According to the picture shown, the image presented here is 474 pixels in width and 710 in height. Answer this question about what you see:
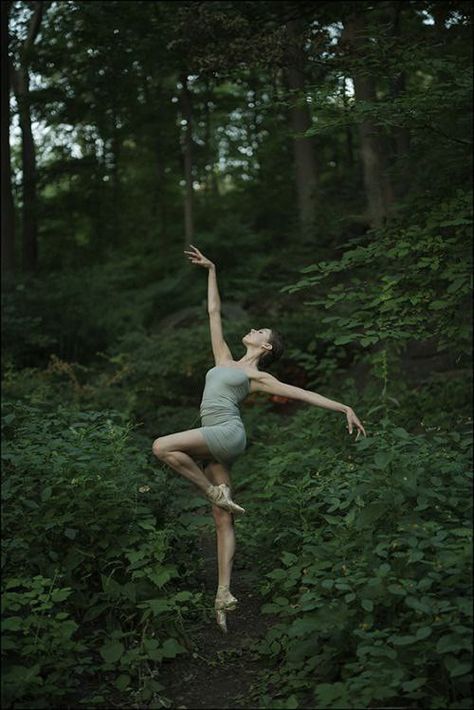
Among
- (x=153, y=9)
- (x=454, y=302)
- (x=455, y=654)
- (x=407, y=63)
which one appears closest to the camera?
(x=455, y=654)

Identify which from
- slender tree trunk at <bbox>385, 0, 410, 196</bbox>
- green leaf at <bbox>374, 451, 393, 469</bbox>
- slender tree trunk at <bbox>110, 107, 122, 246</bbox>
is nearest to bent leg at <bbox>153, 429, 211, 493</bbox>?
green leaf at <bbox>374, 451, 393, 469</bbox>

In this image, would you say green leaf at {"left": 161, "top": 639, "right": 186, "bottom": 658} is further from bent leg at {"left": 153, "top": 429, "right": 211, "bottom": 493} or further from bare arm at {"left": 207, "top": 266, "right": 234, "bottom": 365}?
bare arm at {"left": 207, "top": 266, "right": 234, "bottom": 365}

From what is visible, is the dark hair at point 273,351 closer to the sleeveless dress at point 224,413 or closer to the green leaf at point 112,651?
the sleeveless dress at point 224,413

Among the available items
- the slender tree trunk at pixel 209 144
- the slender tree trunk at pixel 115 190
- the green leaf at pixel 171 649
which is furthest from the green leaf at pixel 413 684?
the slender tree trunk at pixel 115 190

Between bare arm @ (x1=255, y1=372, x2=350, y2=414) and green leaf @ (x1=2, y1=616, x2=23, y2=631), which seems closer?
green leaf @ (x1=2, y1=616, x2=23, y2=631)

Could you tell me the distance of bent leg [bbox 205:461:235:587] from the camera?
561 cm

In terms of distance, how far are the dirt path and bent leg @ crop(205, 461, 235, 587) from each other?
37cm

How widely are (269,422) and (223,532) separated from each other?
21.1ft

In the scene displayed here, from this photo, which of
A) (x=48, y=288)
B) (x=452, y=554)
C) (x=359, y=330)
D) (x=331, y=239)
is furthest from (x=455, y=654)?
(x=48, y=288)

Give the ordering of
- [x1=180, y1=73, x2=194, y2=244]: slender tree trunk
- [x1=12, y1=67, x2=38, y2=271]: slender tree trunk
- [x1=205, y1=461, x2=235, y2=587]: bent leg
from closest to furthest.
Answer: [x1=205, y1=461, x2=235, y2=587]: bent leg < [x1=180, y1=73, x2=194, y2=244]: slender tree trunk < [x1=12, y1=67, x2=38, y2=271]: slender tree trunk

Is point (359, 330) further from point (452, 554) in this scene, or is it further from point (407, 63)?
point (452, 554)

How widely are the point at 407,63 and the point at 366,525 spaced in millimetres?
4569

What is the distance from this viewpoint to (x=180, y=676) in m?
4.73

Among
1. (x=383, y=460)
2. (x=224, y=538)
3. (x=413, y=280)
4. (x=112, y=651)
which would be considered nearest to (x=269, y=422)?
(x=413, y=280)
